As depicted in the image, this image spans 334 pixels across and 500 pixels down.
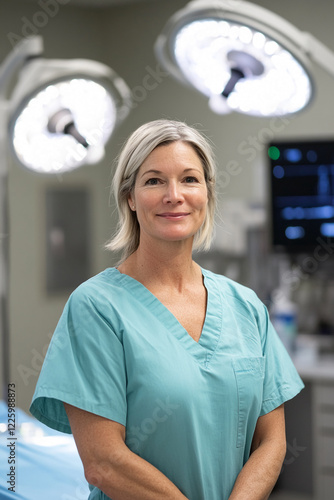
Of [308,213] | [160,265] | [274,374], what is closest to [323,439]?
[308,213]

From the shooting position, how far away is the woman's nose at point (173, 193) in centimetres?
104

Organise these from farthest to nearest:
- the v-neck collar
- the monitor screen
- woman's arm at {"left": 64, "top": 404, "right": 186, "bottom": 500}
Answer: the monitor screen → the v-neck collar → woman's arm at {"left": 64, "top": 404, "right": 186, "bottom": 500}

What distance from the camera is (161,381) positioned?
99cm

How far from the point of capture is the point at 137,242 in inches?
46.4

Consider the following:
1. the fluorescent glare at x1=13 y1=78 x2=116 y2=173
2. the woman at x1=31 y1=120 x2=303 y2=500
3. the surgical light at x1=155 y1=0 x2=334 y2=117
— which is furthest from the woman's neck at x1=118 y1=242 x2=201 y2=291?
the fluorescent glare at x1=13 y1=78 x2=116 y2=173

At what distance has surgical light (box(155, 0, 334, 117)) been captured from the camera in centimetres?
122

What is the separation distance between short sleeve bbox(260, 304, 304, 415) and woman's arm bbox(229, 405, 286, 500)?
0.08 ft

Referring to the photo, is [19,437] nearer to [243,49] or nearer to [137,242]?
[137,242]

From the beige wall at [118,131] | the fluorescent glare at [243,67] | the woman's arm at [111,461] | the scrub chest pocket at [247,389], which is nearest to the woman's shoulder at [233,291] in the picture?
the scrub chest pocket at [247,389]

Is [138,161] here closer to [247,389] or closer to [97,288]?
[97,288]

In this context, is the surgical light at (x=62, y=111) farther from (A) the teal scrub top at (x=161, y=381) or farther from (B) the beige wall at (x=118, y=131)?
(B) the beige wall at (x=118, y=131)

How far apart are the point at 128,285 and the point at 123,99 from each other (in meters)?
0.76

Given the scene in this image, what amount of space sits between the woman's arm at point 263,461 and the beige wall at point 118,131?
6.26 feet

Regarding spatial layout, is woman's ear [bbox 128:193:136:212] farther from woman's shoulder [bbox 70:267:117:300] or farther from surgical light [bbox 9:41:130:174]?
surgical light [bbox 9:41:130:174]
